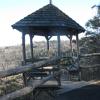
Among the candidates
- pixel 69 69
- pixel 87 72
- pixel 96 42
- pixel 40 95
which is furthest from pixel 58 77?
pixel 96 42

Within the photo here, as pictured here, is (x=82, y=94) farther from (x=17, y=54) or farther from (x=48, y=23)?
(x=17, y=54)

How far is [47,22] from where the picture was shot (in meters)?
14.4

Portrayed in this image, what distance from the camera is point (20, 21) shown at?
14688mm

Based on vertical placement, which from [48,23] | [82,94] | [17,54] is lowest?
[82,94]

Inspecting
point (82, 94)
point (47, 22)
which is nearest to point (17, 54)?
point (47, 22)

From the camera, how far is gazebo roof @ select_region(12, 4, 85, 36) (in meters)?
14.4

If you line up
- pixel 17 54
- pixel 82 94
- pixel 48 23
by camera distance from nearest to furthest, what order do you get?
pixel 82 94 → pixel 48 23 → pixel 17 54

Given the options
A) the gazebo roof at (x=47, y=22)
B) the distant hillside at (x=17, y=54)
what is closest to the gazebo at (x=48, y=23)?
the gazebo roof at (x=47, y=22)

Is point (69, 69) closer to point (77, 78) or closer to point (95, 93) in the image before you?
point (77, 78)

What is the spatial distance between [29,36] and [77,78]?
9.56 feet

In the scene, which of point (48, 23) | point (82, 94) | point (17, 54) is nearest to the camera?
point (82, 94)

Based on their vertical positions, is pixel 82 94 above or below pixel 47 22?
below

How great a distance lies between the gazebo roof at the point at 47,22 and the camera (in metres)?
14.4

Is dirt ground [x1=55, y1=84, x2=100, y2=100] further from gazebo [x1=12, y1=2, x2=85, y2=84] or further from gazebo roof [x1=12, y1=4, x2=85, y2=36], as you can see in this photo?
gazebo roof [x1=12, y1=4, x2=85, y2=36]
